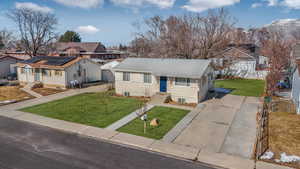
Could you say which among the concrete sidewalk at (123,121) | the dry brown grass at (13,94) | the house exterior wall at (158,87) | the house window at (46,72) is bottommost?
the concrete sidewalk at (123,121)

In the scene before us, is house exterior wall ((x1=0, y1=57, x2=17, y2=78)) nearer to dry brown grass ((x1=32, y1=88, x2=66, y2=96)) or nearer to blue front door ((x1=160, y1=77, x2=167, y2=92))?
dry brown grass ((x1=32, y1=88, x2=66, y2=96))

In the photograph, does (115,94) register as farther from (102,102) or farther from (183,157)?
(183,157)

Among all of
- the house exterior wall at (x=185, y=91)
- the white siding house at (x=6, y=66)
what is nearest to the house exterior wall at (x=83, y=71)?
the house exterior wall at (x=185, y=91)

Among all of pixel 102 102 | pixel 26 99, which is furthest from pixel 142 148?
pixel 26 99

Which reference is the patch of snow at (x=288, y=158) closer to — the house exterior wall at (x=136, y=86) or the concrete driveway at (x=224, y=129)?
the concrete driveway at (x=224, y=129)

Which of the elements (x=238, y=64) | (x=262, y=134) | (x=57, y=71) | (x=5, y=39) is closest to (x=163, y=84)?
(x=262, y=134)

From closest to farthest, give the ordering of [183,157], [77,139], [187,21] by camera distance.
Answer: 1. [183,157]
2. [77,139]
3. [187,21]
